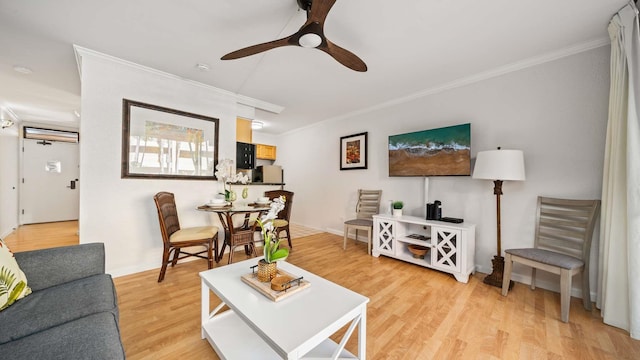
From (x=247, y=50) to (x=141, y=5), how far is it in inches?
32.9

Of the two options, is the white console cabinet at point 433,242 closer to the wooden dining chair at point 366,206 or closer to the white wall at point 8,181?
the wooden dining chair at point 366,206

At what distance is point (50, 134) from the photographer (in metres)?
5.18

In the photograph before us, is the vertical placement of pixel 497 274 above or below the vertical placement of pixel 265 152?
below

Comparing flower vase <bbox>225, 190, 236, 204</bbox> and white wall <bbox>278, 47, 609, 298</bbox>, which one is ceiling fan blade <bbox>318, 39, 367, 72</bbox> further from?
flower vase <bbox>225, 190, 236, 204</bbox>

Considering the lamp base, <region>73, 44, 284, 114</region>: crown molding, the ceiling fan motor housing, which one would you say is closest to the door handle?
<region>73, 44, 284, 114</region>: crown molding

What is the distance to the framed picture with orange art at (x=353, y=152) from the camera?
4033 millimetres

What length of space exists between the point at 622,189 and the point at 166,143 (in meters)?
4.38

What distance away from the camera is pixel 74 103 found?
3828 millimetres

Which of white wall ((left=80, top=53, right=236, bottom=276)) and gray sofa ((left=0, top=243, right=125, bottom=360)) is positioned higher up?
white wall ((left=80, top=53, right=236, bottom=276))

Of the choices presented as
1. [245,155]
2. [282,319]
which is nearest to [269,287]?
[282,319]

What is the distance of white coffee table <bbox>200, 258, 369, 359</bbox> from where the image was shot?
958mm

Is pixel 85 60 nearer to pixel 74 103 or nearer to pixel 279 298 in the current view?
pixel 74 103

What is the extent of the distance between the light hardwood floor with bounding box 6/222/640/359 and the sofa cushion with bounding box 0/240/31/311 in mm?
636

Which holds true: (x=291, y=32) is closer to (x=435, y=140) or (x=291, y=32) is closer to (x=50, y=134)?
(x=435, y=140)
